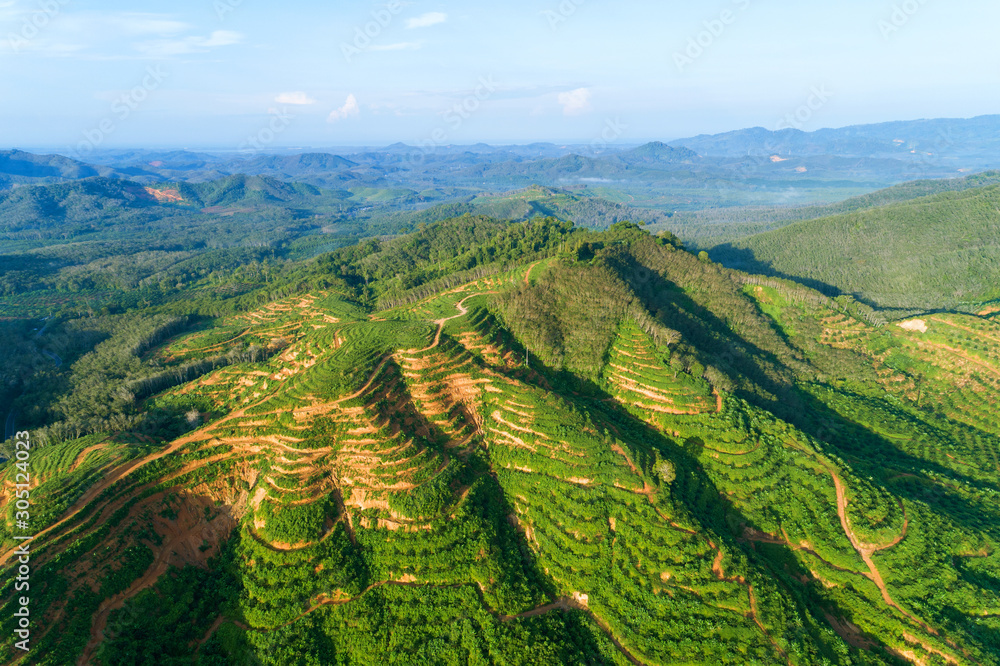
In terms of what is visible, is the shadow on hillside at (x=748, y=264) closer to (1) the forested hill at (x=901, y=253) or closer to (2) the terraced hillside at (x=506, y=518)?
(1) the forested hill at (x=901, y=253)

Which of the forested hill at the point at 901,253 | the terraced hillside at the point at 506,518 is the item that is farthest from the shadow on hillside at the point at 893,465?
the forested hill at the point at 901,253

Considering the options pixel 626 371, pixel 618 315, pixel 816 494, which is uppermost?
pixel 618 315

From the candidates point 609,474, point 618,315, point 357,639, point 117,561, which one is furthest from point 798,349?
point 117,561

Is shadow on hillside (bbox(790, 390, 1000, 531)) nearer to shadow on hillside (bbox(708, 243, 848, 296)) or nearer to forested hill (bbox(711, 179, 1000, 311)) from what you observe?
forested hill (bbox(711, 179, 1000, 311))

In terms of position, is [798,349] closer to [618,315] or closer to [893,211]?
[618,315]

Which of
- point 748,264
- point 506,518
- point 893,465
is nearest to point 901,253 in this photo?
point 748,264

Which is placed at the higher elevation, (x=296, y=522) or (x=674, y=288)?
(x=674, y=288)

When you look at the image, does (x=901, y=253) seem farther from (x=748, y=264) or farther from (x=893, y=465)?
(x=893, y=465)
